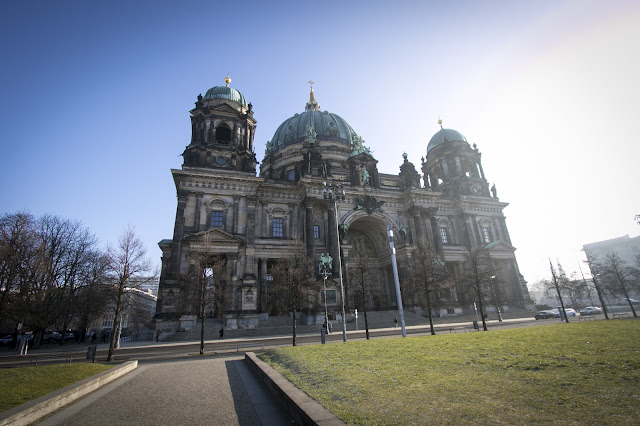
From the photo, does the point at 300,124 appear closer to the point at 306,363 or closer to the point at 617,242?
the point at 306,363

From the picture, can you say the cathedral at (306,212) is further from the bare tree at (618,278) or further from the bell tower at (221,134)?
the bare tree at (618,278)

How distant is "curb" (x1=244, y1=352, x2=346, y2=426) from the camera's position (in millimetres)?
4715

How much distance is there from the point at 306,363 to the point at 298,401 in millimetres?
4232

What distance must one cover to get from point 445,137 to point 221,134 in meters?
36.9

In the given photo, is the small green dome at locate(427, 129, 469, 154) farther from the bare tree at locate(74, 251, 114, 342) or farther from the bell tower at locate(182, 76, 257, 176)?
the bare tree at locate(74, 251, 114, 342)

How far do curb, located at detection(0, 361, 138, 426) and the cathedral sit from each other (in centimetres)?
1730

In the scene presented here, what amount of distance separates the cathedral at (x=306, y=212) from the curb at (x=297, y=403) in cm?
1696

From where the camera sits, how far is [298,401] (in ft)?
19.2

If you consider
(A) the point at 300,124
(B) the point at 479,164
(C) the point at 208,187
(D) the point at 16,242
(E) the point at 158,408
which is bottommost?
(E) the point at 158,408

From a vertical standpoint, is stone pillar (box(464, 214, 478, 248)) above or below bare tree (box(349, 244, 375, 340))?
above

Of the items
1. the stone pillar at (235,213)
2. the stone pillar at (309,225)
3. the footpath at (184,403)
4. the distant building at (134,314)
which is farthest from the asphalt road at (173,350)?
the stone pillar at (235,213)

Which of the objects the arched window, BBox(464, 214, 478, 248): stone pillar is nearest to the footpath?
the arched window

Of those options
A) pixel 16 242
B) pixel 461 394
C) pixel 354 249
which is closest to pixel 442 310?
pixel 354 249

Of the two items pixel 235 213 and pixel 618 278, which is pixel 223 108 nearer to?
pixel 235 213
